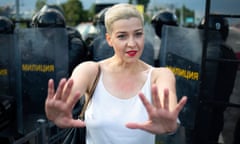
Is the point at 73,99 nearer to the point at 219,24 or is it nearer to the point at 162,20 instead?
the point at 219,24

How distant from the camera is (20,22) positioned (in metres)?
4.38

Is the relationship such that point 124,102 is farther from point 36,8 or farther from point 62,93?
point 36,8

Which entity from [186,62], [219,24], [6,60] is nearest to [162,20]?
[186,62]

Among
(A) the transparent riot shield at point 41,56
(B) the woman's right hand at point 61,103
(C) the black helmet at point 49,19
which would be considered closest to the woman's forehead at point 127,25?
(B) the woman's right hand at point 61,103

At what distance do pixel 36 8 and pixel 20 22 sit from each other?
27 cm

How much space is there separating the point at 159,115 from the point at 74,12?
5.97 m

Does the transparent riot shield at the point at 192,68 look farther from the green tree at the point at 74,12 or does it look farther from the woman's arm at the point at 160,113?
the green tree at the point at 74,12

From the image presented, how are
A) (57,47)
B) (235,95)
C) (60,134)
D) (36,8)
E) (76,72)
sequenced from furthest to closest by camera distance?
Result: 1. (36,8)
2. (57,47)
3. (235,95)
4. (60,134)
5. (76,72)

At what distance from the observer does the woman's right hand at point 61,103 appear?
118 centimetres

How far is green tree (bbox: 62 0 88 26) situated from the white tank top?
4.74 m

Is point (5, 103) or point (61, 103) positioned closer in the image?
point (61, 103)

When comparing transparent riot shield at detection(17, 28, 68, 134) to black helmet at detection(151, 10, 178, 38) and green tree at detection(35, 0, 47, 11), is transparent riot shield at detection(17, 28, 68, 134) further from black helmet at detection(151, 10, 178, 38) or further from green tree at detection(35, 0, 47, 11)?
green tree at detection(35, 0, 47, 11)

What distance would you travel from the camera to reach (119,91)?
1315mm

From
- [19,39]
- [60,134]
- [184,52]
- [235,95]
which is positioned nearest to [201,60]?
[184,52]
